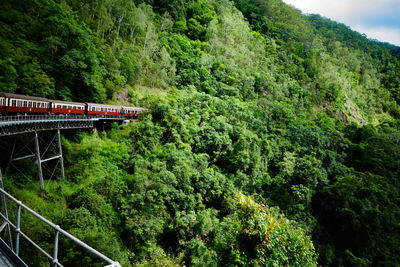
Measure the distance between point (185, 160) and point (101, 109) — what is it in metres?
9.10

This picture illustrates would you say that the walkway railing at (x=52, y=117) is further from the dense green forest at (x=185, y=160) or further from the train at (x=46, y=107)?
the dense green forest at (x=185, y=160)

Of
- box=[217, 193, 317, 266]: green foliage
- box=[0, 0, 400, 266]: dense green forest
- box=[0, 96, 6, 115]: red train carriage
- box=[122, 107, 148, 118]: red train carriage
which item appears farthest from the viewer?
box=[122, 107, 148, 118]: red train carriage

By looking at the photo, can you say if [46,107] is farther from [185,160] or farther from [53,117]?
[185,160]

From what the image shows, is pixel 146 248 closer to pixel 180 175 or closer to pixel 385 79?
pixel 180 175

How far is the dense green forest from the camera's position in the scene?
13836mm

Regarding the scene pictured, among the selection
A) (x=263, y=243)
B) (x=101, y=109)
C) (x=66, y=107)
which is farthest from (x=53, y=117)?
(x=263, y=243)

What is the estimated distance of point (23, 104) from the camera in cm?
1468

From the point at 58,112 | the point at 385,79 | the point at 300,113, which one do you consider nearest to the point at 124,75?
the point at 58,112

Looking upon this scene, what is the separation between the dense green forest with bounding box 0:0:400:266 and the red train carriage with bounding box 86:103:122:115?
1772 millimetres

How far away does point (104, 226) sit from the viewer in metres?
14.9

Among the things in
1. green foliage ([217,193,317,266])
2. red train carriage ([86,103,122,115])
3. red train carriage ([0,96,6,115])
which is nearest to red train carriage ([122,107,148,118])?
red train carriage ([86,103,122,115])

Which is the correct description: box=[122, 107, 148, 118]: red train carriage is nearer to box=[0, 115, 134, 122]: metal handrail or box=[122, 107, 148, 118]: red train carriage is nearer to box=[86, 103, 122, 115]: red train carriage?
box=[0, 115, 134, 122]: metal handrail

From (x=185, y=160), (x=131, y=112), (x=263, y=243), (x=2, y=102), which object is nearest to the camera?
(x=263, y=243)

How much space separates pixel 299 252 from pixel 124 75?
27.7 meters
